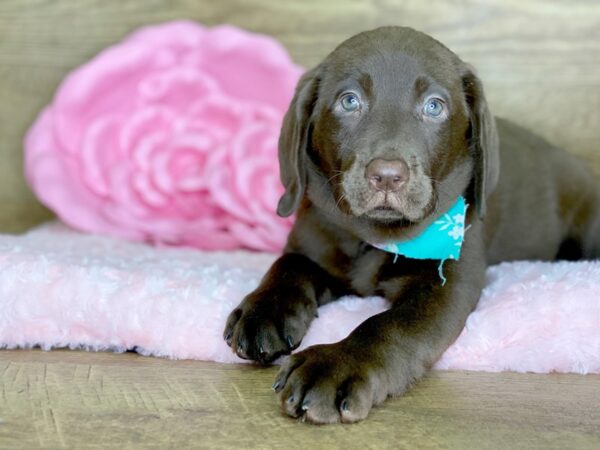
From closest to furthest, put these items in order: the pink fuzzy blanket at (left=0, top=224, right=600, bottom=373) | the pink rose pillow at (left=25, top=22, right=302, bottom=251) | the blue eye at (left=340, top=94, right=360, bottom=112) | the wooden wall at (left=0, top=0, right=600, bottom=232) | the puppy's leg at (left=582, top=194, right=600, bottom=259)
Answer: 1. the pink fuzzy blanket at (left=0, top=224, right=600, bottom=373)
2. the blue eye at (left=340, top=94, right=360, bottom=112)
3. the puppy's leg at (left=582, top=194, right=600, bottom=259)
4. the pink rose pillow at (left=25, top=22, right=302, bottom=251)
5. the wooden wall at (left=0, top=0, right=600, bottom=232)

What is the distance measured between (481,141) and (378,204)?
0.46 metres

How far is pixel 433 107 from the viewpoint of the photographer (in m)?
2.34

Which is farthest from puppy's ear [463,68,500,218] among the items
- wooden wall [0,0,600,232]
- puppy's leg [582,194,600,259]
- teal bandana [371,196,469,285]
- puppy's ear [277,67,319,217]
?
wooden wall [0,0,600,232]

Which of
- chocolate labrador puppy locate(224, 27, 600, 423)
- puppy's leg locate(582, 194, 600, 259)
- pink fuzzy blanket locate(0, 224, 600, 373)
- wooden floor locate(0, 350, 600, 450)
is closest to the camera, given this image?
wooden floor locate(0, 350, 600, 450)

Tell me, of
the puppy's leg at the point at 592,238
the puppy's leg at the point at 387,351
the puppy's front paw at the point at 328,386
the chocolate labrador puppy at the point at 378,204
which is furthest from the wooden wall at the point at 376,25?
the puppy's front paw at the point at 328,386

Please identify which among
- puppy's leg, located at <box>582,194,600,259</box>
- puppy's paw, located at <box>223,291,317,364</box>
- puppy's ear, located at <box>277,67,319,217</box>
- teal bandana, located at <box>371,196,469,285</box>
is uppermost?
puppy's ear, located at <box>277,67,319,217</box>

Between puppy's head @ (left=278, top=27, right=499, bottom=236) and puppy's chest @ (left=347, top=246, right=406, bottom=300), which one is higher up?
puppy's head @ (left=278, top=27, right=499, bottom=236)

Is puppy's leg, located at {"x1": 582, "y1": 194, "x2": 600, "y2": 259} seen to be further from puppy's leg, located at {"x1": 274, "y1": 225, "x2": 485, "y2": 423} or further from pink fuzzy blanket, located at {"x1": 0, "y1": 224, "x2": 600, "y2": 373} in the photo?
puppy's leg, located at {"x1": 274, "y1": 225, "x2": 485, "y2": 423}

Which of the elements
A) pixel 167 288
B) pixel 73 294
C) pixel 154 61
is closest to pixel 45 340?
pixel 73 294

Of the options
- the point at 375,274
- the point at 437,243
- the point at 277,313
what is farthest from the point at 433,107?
the point at 277,313

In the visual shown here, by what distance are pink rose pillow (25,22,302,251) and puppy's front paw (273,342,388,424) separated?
1558 millimetres

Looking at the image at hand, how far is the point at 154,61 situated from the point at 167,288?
4.77 ft

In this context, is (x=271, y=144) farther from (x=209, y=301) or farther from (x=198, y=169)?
(x=209, y=301)

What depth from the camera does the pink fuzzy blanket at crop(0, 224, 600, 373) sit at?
7.31 feet
